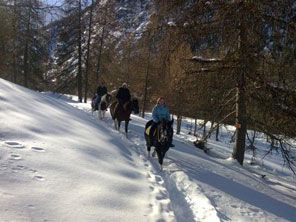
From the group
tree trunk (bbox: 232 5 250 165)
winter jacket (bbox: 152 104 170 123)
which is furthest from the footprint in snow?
tree trunk (bbox: 232 5 250 165)

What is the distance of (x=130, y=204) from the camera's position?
25.7 ft

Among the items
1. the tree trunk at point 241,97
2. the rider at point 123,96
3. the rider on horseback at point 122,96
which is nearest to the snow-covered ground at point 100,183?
the tree trunk at point 241,97

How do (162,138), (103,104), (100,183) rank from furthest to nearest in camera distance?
1. (103,104)
2. (162,138)
3. (100,183)

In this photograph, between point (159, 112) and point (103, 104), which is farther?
point (103, 104)

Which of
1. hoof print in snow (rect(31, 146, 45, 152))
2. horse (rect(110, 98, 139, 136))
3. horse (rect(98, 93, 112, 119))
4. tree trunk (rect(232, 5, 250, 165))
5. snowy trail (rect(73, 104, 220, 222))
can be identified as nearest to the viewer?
snowy trail (rect(73, 104, 220, 222))

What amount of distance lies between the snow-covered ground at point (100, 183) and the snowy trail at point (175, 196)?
2 centimetres

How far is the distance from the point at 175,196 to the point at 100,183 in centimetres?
193

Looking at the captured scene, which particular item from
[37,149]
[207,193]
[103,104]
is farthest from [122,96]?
[37,149]

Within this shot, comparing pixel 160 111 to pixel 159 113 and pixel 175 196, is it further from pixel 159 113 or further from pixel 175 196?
pixel 175 196

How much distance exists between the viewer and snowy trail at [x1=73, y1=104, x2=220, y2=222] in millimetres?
8211

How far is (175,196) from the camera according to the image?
31.5 feet

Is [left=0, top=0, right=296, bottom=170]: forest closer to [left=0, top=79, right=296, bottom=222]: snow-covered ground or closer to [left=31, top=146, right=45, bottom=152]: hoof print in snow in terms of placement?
[left=0, top=79, right=296, bottom=222]: snow-covered ground

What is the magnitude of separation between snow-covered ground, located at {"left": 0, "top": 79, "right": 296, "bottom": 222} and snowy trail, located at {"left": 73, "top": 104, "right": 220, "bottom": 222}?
0.02 metres

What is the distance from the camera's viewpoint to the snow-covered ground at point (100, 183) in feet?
22.3
